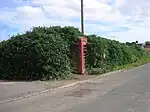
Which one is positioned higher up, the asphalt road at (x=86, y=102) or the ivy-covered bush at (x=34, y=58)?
Result: the ivy-covered bush at (x=34, y=58)

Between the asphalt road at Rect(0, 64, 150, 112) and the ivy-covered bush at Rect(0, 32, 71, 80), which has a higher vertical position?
the ivy-covered bush at Rect(0, 32, 71, 80)

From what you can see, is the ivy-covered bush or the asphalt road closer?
the asphalt road

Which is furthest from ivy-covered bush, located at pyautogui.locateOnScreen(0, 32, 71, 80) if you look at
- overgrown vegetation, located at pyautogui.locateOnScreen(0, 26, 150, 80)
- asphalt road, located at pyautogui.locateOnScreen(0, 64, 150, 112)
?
asphalt road, located at pyautogui.locateOnScreen(0, 64, 150, 112)

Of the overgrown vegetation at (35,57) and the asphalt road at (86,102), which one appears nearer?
the asphalt road at (86,102)

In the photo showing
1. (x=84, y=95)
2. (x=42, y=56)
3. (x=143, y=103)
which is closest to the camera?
(x=143, y=103)

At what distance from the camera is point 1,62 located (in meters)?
21.8

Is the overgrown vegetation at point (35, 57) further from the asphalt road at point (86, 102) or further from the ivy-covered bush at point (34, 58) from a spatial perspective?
the asphalt road at point (86, 102)

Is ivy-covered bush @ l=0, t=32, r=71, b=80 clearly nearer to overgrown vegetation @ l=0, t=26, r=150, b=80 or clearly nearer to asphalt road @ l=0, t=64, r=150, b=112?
overgrown vegetation @ l=0, t=26, r=150, b=80

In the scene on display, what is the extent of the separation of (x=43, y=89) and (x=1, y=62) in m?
6.49

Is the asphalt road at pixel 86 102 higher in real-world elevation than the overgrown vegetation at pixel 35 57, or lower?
lower

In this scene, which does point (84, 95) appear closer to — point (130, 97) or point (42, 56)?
point (130, 97)

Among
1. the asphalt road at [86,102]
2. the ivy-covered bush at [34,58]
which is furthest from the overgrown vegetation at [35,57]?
the asphalt road at [86,102]

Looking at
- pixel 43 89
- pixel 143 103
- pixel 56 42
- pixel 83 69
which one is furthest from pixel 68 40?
pixel 143 103

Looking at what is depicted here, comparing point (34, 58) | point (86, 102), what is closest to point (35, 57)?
point (34, 58)
